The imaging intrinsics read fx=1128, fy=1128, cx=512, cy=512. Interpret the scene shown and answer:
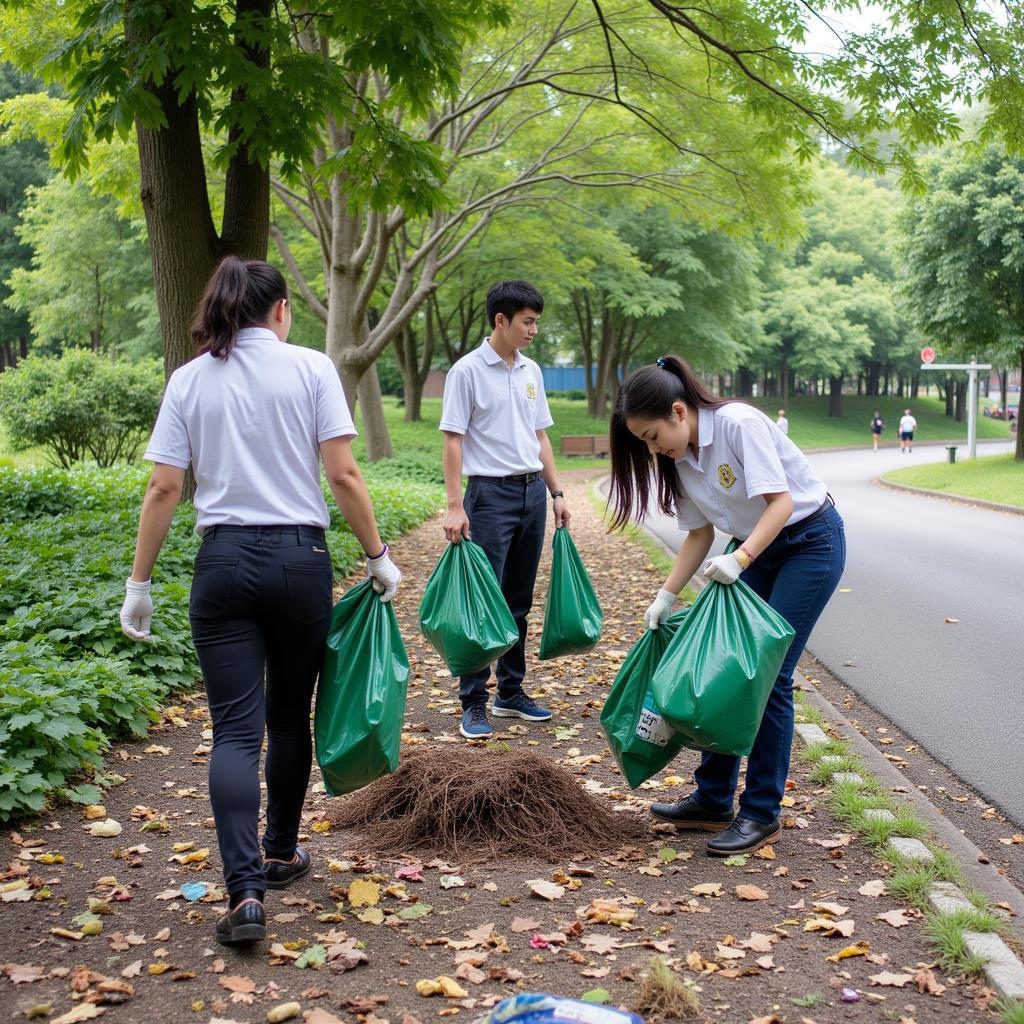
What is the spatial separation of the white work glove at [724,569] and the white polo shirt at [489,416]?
6.63ft

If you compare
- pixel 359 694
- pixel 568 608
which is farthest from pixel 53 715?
pixel 568 608

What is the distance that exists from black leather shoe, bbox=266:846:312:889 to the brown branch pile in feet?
1.18

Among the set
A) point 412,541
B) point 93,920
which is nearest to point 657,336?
point 412,541

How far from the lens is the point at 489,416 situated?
5.58 m

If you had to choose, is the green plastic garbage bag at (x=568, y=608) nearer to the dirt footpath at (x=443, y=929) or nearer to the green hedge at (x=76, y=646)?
the dirt footpath at (x=443, y=929)

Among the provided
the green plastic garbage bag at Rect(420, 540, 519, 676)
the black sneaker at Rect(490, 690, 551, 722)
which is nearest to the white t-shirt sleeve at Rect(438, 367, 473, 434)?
the green plastic garbage bag at Rect(420, 540, 519, 676)

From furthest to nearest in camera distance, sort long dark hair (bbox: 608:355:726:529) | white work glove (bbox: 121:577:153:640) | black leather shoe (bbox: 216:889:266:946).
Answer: long dark hair (bbox: 608:355:726:529) < white work glove (bbox: 121:577:153:640) < black leather shoe (bbox: 216:889:266:946)

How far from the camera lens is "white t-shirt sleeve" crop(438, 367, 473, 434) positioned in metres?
5.50

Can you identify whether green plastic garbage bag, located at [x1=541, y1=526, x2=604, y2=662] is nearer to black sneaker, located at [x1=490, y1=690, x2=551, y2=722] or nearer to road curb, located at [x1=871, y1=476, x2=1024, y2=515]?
black sneaker, located at [x1=490, y1=690, x2=551, y2=722]

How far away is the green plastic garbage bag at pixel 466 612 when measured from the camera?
5105 mm

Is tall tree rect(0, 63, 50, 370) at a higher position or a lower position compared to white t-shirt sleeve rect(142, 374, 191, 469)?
higher

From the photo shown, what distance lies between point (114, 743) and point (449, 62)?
204 inches

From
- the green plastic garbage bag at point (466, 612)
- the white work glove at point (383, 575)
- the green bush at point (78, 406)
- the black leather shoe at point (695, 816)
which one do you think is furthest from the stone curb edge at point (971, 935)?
the green bush at point (78, 406)

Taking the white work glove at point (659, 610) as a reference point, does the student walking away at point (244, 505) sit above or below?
above
